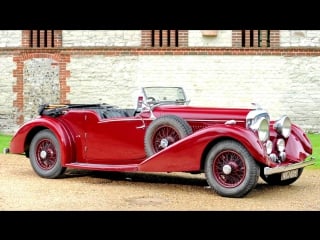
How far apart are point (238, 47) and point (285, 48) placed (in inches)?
57.7

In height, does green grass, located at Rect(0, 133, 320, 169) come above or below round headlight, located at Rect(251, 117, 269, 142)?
below

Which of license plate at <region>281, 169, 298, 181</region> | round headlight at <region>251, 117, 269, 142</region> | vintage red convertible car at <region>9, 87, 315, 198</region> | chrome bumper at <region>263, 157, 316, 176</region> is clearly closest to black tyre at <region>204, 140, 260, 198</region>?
vintage red convertible car at <region>9, 87, 315, 198</region>

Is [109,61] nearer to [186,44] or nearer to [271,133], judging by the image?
[186,44]

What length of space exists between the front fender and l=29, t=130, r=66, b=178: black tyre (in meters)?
0.12

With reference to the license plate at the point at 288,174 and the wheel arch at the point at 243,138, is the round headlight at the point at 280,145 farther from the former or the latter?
the wheel arch at the point at 243,138

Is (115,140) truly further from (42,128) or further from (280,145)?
(280,145)

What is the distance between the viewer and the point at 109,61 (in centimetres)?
1998

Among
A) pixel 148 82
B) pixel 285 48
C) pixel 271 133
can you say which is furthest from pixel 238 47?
pixel 271 133

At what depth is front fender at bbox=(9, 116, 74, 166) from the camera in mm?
8828

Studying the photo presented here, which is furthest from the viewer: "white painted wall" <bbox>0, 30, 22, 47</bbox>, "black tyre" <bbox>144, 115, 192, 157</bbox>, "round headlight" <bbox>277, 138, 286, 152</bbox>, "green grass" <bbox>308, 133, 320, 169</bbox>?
"white painted wall" <bbox>0, 30, 22, 47</bbox>

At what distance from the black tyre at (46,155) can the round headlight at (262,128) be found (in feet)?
9.92

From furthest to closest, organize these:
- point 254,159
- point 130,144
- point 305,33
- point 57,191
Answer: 1. point 305,33
2. point 130,144
3. point 57,191
4. point 254,159

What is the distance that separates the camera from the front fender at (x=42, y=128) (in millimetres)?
8828

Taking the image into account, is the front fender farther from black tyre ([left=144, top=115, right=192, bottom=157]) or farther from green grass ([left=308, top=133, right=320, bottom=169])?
green grass ([left=308, top=133, right=320, bottom=169])
